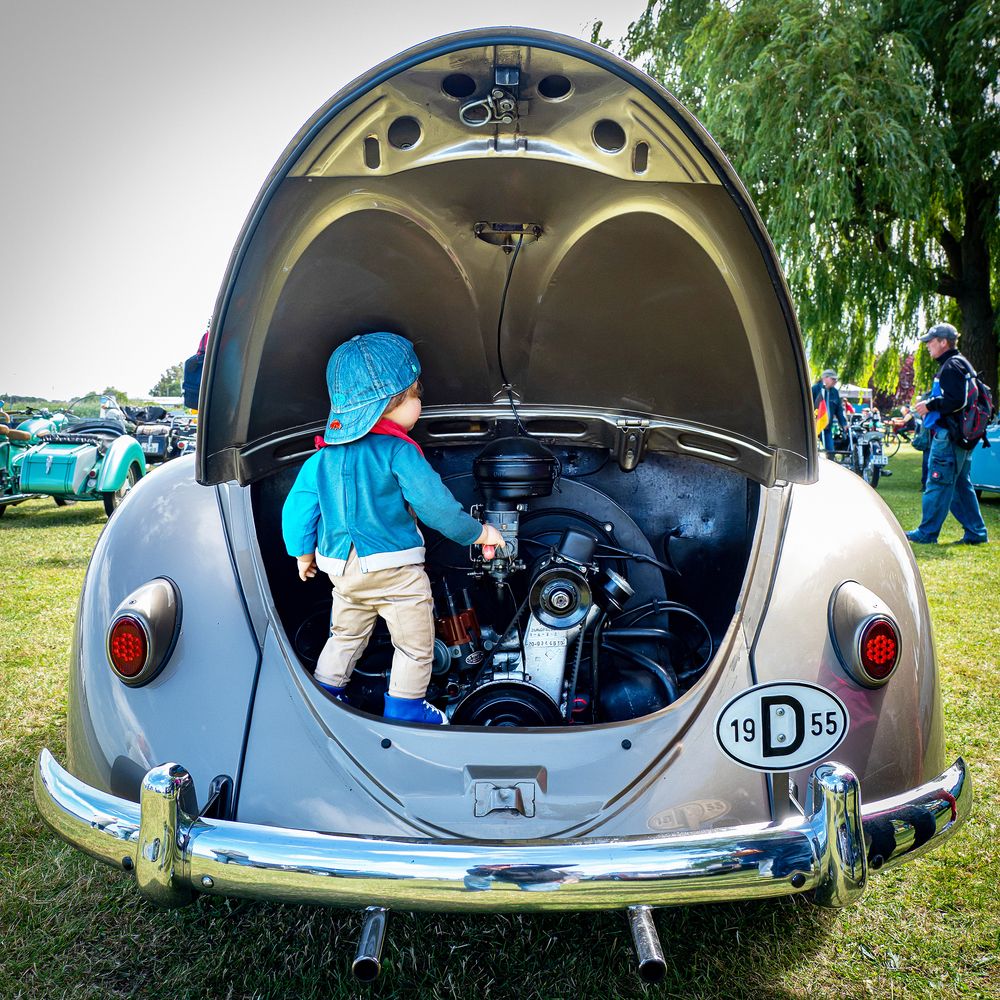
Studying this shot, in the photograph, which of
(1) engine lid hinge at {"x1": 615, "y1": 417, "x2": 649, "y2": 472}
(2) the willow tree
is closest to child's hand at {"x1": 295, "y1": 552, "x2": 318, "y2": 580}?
(1) engine lid hinge at {"x1": 615, "y1": 417, "x2": 649, "y2": 472}

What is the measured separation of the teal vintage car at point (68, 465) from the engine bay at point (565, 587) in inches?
271

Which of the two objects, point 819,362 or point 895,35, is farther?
point 819,362

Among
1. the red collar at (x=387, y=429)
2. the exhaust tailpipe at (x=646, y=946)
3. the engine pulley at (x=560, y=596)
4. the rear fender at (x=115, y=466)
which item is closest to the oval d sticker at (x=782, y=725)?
the exhaust tailpipe at (x=646, y=946)

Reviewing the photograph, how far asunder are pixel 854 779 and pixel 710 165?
1401mm

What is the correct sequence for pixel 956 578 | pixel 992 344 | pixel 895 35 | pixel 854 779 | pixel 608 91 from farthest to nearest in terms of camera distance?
Answer: pixel 992 344, pixel 895 35, pixel 956 578, pixel 608 91, pixel 854 779

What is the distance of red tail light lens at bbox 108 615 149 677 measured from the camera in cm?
190

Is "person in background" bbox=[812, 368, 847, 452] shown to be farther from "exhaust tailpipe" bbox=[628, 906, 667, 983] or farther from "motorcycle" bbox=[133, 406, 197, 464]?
"exhaust tailpipe" bbox=[628, 906, 667, 983]

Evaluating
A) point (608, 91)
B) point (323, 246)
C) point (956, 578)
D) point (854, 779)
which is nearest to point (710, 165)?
point (608, 91)

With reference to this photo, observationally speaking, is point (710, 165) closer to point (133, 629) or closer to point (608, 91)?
point (608, 91)

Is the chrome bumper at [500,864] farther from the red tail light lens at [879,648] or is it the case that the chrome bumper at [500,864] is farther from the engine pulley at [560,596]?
the engine pulley at [560,596]

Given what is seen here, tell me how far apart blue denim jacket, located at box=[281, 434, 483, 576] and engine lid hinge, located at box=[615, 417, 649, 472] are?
2.75ft

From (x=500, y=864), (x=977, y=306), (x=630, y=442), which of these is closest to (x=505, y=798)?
(x=500, y=864)

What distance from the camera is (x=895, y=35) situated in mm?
11516

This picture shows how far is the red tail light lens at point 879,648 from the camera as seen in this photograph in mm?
1892
